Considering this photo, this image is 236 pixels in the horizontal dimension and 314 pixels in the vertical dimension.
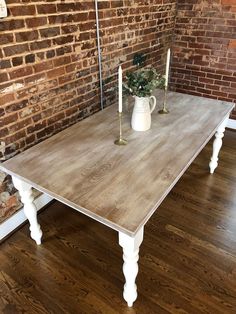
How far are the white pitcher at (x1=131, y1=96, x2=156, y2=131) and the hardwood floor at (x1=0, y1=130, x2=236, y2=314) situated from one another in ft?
2.29

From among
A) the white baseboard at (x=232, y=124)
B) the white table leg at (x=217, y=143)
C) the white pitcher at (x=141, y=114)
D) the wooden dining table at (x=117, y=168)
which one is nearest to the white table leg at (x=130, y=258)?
the wooden dining table at (x=117, y=168)

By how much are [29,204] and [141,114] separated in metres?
0.87

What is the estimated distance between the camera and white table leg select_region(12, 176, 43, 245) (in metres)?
1.50

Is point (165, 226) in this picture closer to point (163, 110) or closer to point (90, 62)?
point (163, 110)

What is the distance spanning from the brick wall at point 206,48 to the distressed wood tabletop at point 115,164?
47.8 inches

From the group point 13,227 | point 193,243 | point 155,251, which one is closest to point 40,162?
point 13,227

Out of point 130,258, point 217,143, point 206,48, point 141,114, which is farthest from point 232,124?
point 130,258

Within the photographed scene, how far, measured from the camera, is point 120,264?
168 centimetres

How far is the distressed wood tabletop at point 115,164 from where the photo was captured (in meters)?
1.21

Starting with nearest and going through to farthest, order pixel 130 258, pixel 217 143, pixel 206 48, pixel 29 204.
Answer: pixel 130 258 < pixel 29 204 < pixel 217 143 < pixel 206 48

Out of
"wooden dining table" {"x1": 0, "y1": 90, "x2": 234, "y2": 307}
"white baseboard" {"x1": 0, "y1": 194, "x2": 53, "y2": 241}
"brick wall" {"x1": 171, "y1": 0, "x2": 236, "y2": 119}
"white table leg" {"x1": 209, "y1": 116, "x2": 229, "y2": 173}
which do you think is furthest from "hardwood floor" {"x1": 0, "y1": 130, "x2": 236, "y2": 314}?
"brick wall" {"x1": 171, "y1": 0, "x2": 236, "y2": 119}

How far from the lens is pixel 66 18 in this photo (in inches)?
68.7

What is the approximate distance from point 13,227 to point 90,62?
133cm

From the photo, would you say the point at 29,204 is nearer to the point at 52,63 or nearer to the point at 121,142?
the point at 121,142
